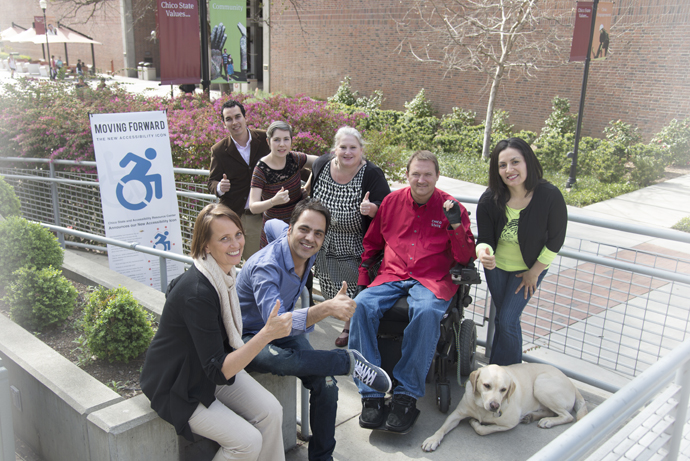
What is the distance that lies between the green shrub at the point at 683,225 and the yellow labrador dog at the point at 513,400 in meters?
6.90

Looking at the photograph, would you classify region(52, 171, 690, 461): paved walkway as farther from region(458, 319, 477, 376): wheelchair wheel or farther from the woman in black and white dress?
the woman in black and white dress

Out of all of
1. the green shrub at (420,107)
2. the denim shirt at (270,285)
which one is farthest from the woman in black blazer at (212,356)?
the green shrub at (420,107)

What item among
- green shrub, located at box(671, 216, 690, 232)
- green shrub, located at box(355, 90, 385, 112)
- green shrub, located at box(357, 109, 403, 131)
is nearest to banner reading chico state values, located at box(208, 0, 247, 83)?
green shrub, located at box(671, 216, 690, 232)

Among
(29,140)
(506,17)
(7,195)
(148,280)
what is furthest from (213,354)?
(506,17)

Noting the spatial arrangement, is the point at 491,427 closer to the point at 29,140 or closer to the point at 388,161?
the point at 388,161

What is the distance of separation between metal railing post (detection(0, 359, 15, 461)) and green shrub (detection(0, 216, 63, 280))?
197 centimetres

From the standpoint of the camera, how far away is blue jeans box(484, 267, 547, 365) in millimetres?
3574

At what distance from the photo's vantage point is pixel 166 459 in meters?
2.60

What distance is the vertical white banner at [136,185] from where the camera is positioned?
193 inches

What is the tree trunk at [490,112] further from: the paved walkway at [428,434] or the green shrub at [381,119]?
the paved walkway at [428,434]

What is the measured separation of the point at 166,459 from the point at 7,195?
4.28 metres

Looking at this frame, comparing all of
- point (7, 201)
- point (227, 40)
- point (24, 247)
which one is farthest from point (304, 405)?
point (227, 40)

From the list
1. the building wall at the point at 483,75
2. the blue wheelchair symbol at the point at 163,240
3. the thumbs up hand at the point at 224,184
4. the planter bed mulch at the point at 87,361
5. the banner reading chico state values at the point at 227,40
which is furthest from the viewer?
the building wall at the point at 483,75

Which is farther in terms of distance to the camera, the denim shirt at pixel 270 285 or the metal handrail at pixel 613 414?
the denim shirt at pixel 270 285
